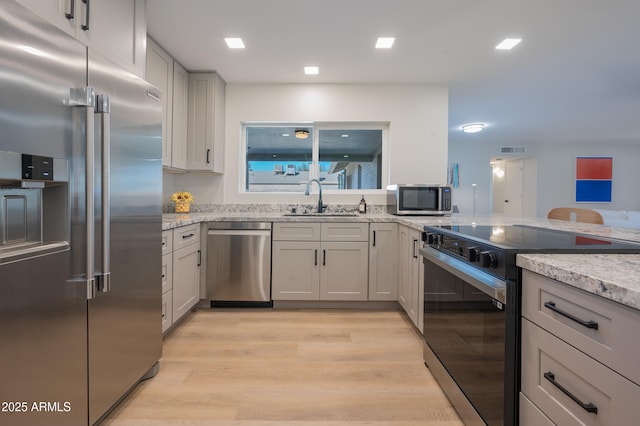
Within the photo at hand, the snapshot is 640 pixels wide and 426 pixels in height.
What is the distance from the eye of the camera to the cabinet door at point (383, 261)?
2.96 m

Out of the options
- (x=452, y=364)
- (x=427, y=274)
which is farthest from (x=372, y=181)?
(x=452, y=364)

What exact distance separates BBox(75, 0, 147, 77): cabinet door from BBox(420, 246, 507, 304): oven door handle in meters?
1.93

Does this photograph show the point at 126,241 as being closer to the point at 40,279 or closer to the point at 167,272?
the point at 40,279

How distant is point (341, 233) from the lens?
A: 298 centimetres

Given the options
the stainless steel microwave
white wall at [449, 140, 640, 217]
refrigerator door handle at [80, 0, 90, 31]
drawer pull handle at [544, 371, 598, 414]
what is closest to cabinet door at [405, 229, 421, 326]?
the stainless steel microwave

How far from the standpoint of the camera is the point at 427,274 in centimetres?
195

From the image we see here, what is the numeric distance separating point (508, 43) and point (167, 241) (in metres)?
3.20

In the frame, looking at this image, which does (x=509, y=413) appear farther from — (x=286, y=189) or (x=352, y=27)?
(x=286, y=189)

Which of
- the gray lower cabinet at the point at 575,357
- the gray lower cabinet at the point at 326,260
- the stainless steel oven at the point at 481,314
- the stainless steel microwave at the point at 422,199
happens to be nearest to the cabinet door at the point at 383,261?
the gray lower cabinet at the point at 326,260

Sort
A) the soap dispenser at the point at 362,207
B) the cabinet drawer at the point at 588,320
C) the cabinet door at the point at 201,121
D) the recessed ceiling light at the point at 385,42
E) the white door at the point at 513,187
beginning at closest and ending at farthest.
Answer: the cabinet drawer at the point at 588,320, the recessed ceiling light at the point at 385,42, the cabinet door at the point at 201,121, the soap dispenser at the point at 362,207, the white door at the point at 513,187

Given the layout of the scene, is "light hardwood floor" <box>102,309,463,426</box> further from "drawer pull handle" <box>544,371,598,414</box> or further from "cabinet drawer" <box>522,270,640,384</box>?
"cabinet drawer" <box>522,270,640,384</box>

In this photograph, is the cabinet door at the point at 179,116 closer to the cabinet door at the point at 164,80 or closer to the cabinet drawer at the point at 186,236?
the cabinet door at the point at 164,80

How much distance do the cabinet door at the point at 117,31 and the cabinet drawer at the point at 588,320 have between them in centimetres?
204

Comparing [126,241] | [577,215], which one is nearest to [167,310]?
[126,241]
